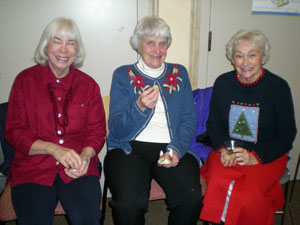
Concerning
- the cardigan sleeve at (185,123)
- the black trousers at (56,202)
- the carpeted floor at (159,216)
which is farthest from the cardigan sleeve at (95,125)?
the carpeted floor at (159,216)

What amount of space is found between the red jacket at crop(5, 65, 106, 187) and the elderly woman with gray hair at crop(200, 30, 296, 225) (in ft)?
2.72

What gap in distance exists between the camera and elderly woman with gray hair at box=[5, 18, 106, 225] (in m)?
1.25

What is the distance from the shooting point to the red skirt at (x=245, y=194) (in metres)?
1.37

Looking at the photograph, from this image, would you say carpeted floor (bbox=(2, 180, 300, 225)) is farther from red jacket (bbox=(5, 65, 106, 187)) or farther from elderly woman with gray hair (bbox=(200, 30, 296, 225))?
red jacket (bbox=(5, 65, 106, 187))

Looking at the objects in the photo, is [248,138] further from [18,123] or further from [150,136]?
[18,123]

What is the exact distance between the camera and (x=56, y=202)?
1.29m

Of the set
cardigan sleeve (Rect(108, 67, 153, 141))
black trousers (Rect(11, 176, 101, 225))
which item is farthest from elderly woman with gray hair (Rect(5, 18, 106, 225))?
cardigan sleeve (Rect(108, 67, 153, 141))

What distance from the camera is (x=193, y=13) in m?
2.12

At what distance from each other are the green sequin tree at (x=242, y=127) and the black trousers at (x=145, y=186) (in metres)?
0.44

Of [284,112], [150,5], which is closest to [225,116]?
[284,112]

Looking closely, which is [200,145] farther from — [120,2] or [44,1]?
[44,1]

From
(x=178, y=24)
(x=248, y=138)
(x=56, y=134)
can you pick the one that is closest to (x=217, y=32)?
(x=178, y=24)

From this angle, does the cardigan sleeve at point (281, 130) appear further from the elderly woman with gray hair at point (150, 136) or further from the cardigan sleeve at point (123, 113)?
the cardigan sleeve at point (123, 113)

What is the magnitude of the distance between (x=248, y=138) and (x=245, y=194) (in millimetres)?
474
